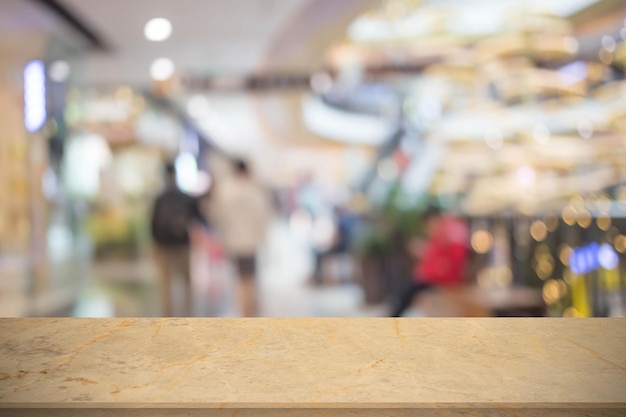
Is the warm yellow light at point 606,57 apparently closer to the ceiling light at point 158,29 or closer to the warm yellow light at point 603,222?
the ceiling light at point 158,29

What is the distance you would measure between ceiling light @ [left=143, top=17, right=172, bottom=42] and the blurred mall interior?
0.05 metres

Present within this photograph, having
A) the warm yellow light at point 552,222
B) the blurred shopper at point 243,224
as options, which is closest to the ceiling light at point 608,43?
the warm yellow light at point 552,222

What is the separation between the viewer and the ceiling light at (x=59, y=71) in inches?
378

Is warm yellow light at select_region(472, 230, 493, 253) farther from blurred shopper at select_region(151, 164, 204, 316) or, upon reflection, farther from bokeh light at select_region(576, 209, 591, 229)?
blurred shopper at select_region(151, 164, 204, 316)

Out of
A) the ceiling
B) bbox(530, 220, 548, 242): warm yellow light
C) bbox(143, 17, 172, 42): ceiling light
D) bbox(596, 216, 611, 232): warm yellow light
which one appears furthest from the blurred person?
bbox(596, 216, 611, 232): warm yellow light

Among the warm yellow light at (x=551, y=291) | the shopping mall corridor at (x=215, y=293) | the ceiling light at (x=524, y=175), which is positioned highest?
the ceiling light at (x=524, y=175)

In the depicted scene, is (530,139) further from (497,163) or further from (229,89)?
(229,89)

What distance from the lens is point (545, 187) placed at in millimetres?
15609

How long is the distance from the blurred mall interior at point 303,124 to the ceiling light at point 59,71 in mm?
39

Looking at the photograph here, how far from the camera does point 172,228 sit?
6.23 m

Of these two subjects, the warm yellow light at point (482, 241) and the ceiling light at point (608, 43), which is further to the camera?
the ceiling light at point (608, 43)

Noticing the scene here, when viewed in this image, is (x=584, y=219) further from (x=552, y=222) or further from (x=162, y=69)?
(x=162, y=69)

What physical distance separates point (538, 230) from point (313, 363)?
18.0 ft

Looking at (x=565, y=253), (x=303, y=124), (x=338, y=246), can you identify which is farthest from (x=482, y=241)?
(x=303, y=124)
